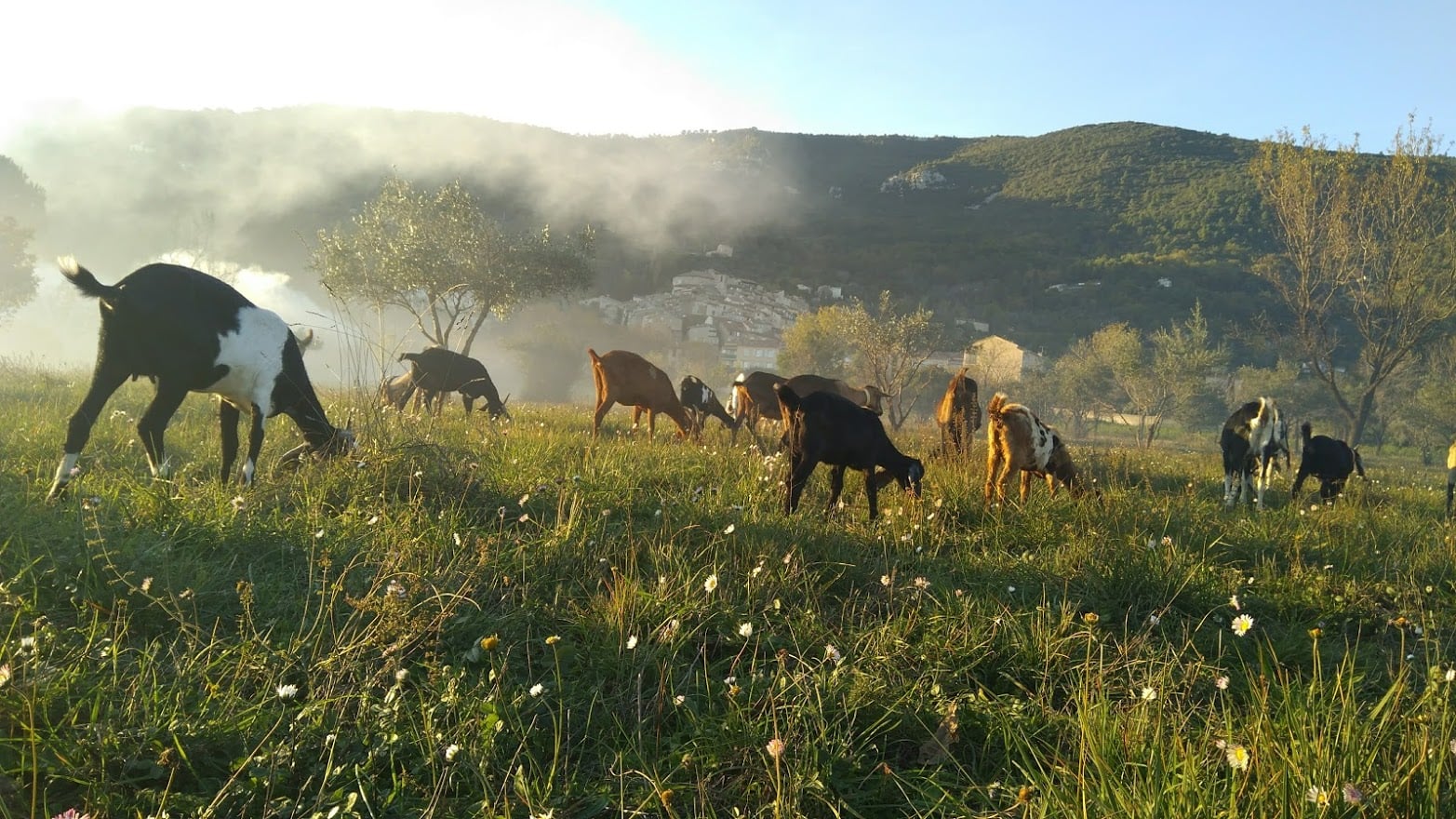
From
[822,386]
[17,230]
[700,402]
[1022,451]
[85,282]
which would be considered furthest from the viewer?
[17,230]

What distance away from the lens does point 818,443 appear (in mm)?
7035

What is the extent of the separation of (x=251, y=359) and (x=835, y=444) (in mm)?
5444

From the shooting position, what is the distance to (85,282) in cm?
579

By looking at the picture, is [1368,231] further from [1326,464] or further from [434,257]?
[434,257]

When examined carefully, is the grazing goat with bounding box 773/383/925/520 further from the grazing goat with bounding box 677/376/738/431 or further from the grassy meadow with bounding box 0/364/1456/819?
the grazing goat with bounding box 677/376/738/431

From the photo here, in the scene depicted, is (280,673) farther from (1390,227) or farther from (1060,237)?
(1060,237)

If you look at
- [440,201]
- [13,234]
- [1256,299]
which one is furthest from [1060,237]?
[13,234]

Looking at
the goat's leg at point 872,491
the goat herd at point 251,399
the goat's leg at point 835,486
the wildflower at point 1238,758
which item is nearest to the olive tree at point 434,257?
the goat herd at point 251,399

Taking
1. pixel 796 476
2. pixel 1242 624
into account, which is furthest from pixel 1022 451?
pixel 1242 624

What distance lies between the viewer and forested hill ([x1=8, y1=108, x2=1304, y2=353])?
92688 mm

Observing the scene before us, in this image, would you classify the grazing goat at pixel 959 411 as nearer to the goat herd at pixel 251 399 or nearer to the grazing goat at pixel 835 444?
the goat herd at pixel 251 399

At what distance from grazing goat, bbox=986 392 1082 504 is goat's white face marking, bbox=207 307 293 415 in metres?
7.10

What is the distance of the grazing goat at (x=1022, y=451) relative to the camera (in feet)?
26.8

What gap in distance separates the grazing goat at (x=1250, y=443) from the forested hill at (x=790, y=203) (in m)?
69.8
